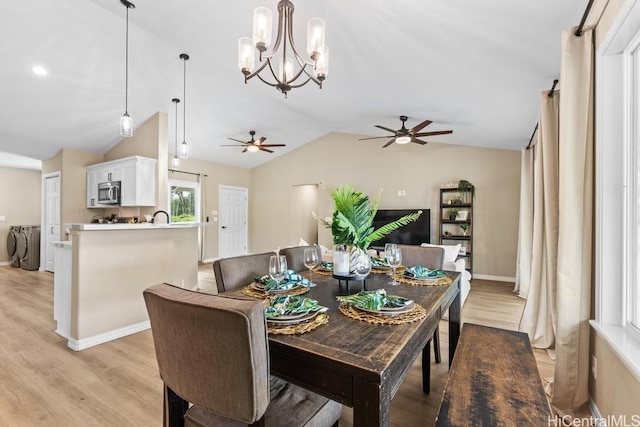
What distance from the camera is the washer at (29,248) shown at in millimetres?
6430

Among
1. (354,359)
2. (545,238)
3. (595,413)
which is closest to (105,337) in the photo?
(354,359)

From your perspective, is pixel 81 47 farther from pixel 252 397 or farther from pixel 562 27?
pixel 562 27

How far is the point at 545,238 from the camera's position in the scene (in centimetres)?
276

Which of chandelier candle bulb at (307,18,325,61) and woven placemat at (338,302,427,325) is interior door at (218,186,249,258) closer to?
chandelier candle bulb at (307,18,325,61)

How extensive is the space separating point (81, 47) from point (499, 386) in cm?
493

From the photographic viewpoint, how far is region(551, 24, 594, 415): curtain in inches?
68.8

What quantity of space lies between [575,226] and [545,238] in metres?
1.11

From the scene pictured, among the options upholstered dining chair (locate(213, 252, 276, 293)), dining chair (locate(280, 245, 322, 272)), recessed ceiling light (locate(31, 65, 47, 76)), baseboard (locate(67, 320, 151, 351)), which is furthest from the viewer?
recessed ceiling light (locate(31, 65, 47, 76))

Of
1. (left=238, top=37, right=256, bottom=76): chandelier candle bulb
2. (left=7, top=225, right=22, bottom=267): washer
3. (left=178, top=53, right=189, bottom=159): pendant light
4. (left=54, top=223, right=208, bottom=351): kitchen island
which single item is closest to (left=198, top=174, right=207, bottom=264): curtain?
(left=178, top=53, right=189, bottom=159): pendant light

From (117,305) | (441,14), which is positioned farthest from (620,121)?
(117,305)

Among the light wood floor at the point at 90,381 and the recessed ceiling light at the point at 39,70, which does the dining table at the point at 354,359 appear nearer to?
the light wood floor at the point at 90,381

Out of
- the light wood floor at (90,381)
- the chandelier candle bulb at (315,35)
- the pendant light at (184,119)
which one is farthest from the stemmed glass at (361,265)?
the pendant light at (184,119)

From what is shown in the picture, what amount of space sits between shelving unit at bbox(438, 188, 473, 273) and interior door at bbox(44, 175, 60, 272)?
24.8ft

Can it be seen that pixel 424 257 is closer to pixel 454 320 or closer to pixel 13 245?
pixel 454 320
